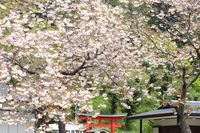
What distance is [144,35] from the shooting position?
467 inches

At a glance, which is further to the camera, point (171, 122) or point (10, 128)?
point (171, 122)

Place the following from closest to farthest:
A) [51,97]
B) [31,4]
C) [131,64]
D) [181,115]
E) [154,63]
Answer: [51,97] → [181,115] → [31,4] → [131,64] → [154,63]

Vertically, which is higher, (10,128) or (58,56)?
(58,56)

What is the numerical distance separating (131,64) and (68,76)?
6.92 ft

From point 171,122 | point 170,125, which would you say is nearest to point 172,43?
point 171,122

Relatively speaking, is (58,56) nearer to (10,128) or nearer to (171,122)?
(10,128)

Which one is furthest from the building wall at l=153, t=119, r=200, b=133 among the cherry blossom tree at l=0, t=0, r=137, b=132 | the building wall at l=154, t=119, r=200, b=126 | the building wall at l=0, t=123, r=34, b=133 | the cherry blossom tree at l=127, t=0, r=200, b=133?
the building wall at l=0, t=123, r=34, b=133

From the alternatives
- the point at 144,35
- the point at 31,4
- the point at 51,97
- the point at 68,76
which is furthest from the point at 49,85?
the point at 144,35

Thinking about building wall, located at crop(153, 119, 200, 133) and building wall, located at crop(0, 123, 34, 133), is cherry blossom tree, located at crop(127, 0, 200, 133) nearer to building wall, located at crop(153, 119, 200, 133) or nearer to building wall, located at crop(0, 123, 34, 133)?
building wall, located at crop(153, 119, 200, 133)

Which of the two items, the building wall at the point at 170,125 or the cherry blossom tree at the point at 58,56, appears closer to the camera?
the cherry blossom tree at the point at 58,56

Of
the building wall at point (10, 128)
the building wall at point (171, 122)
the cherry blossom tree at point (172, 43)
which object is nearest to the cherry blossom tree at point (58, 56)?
the cherry blossom tree at point (172, 43)

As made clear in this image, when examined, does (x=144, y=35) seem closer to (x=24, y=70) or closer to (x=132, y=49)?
(x=132, y=49)

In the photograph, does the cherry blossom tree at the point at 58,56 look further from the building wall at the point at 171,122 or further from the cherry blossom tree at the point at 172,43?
the building wall at the point at 171,122

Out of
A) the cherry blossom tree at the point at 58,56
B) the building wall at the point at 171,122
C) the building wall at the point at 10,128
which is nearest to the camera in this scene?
the cherry blossom tree at the point at 58,56
